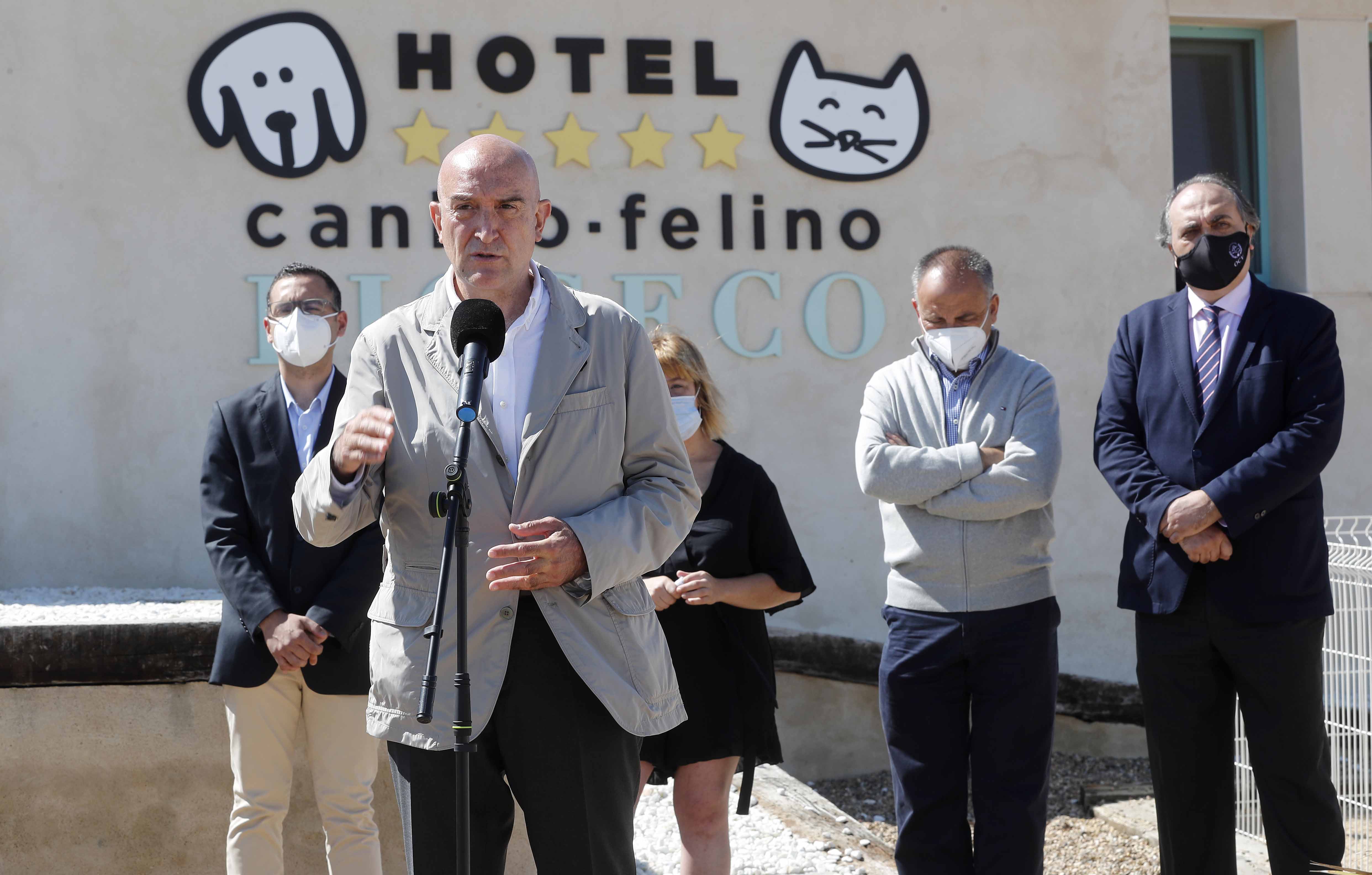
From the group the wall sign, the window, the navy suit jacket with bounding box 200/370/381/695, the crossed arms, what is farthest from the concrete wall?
the crossed arms

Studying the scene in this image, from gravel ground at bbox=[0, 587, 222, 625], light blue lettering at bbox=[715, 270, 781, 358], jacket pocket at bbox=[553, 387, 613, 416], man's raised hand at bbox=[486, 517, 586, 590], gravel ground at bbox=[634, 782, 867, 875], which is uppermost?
light blue lettering at bbox=[715, 270, 781, 358]

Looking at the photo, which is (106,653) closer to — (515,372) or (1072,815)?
(515,372)

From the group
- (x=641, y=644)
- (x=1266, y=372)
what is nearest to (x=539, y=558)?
(x=641, y=644)

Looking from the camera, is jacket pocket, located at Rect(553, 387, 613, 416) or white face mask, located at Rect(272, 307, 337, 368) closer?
jacket pocket, located at Rect(553, 387, 613, 416)

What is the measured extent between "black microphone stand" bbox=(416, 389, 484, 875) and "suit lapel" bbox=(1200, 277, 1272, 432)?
8.61ft

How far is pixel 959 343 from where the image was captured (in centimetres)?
416

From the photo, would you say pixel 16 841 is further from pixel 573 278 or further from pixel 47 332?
pixel 573 278

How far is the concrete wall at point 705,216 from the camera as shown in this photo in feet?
22.3

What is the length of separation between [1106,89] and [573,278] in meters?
3.49

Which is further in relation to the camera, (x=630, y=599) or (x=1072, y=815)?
(x=1072, y=815)

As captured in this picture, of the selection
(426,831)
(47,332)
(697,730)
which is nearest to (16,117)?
(47,332)

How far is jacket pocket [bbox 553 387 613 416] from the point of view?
277cm

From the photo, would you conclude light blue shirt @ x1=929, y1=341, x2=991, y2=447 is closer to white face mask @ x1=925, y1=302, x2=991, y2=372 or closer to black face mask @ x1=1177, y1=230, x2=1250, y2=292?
white face mask @ x1=925, y1=302, x2=991, y2=372

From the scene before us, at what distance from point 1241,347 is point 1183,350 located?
17 centimetres
